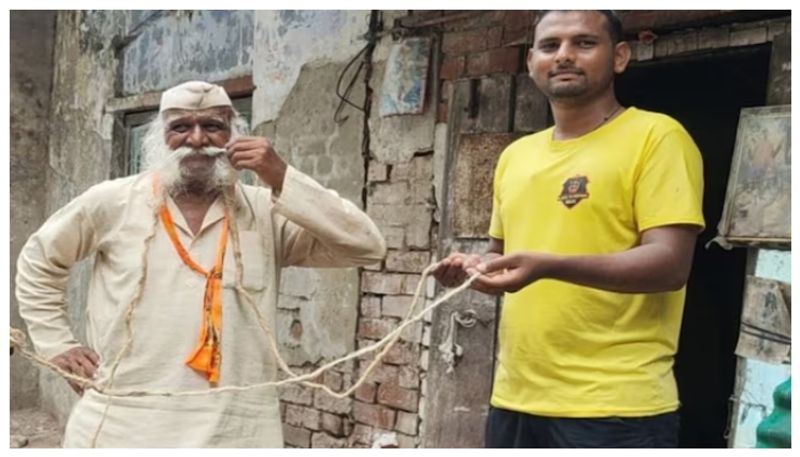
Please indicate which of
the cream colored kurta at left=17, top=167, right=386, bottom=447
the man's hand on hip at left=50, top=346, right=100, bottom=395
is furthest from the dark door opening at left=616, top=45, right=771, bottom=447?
the man's hand on hip at left=50, top=346, right=100, bottom=395

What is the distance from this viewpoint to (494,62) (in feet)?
12.2

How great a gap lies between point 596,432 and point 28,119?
5.56m

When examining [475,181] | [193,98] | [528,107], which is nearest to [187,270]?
[193,98]

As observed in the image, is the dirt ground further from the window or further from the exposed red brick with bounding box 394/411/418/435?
the exposed red brick with bounding box 394/411/418/435

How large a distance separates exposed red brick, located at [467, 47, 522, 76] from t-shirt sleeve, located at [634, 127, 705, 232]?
67.4 inches

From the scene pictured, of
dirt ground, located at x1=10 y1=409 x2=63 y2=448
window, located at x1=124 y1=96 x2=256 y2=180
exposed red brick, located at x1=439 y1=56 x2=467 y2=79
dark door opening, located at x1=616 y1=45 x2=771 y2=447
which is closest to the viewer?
exposed red brick, located at x1=439 y1=56 x2=467 y2=79

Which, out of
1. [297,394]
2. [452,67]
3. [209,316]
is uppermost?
[452,67]

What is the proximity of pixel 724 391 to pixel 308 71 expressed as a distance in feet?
8.50

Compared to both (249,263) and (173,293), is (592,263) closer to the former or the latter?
(249,263)

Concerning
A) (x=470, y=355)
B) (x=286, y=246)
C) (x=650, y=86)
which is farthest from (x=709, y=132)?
(x=286, y=246)

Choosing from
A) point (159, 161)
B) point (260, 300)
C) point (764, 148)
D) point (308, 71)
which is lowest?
point (260, 300)

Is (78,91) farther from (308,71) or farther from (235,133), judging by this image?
(235,133)

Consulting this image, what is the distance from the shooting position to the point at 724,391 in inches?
187

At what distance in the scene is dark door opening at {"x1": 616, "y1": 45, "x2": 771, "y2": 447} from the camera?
174 inches
